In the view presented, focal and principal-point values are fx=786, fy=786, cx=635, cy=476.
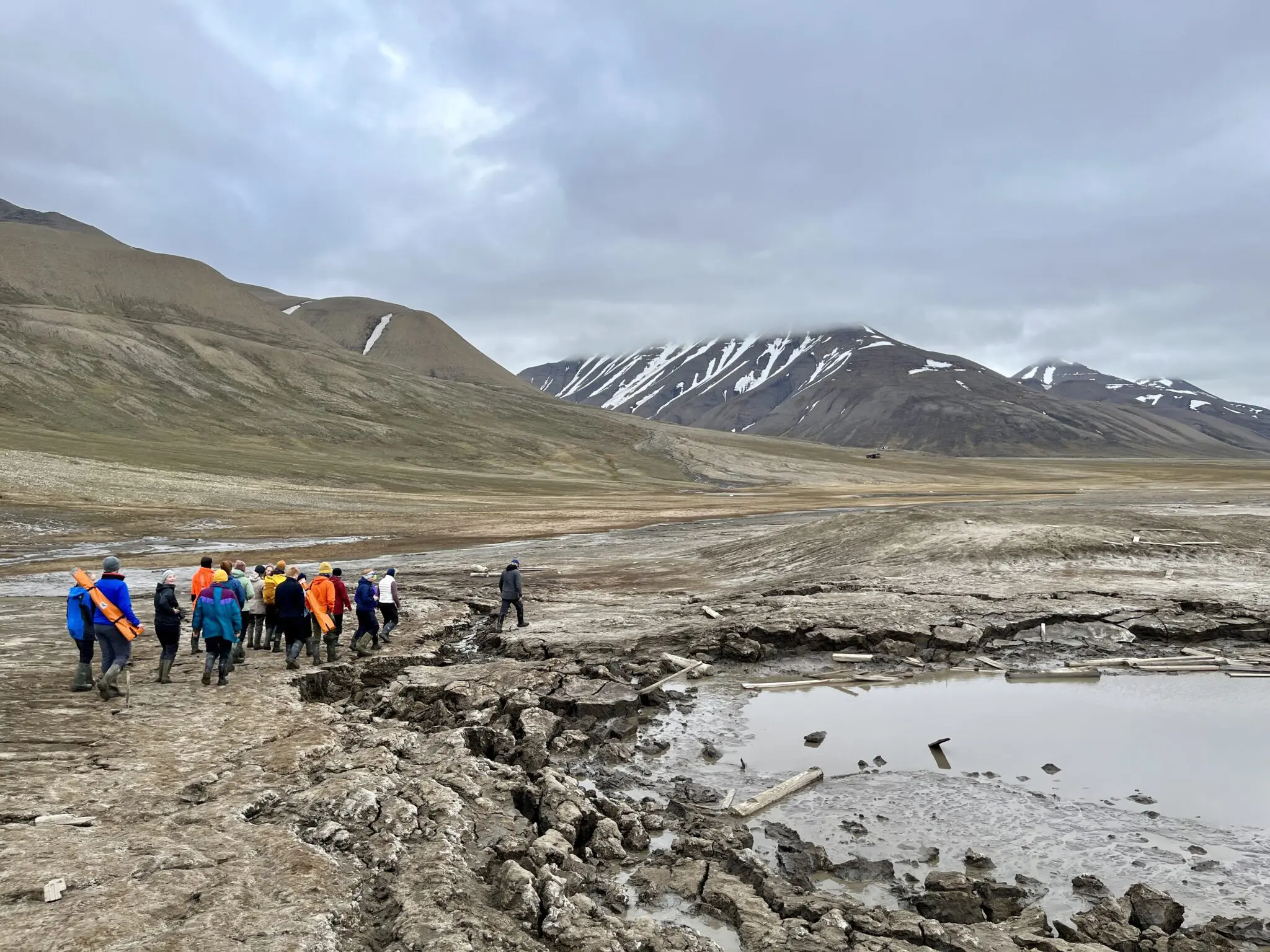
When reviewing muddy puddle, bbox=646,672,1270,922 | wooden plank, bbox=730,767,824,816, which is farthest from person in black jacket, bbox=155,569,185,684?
wooden plank, bbox=730,767,824,816

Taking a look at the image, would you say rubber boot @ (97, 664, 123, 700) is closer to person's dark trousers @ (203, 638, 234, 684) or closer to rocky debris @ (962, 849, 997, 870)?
person's dark trousers @ (203, 638, 234, 684)

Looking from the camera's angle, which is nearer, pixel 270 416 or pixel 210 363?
pixel 270 416

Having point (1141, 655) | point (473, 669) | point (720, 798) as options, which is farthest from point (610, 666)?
point (1141, 655)

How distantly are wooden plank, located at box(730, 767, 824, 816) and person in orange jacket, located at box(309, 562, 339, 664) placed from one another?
1026cm

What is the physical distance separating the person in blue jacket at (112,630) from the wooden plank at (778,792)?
33.7ft

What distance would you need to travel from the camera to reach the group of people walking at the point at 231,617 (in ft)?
43.3

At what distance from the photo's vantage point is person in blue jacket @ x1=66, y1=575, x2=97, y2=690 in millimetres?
13109

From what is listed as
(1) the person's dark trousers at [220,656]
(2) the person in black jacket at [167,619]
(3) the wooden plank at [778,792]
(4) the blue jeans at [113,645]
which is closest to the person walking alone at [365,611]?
(1) the person's dark trousers at [220,656]

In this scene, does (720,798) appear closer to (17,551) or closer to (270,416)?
(17,551)

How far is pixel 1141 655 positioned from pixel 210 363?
597 feet

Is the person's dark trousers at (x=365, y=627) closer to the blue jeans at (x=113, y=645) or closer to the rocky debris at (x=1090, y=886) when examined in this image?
the blue jeans at (x=113, y=645)

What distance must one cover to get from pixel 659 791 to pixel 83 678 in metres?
10.5

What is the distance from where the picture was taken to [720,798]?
10.9 m

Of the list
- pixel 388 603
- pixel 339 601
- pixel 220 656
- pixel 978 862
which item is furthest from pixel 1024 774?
pixel 220 656
